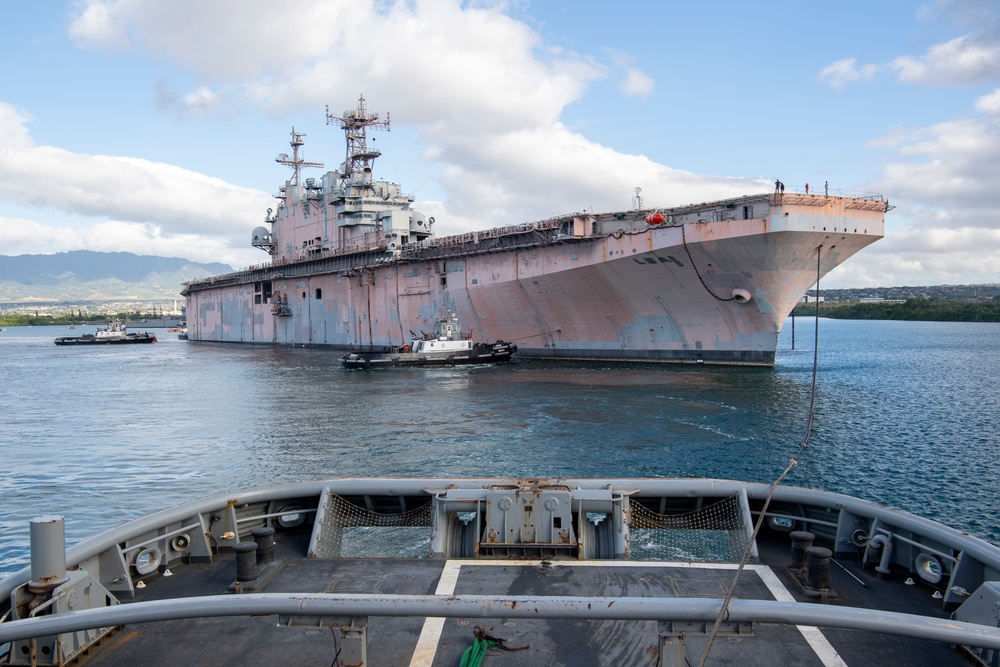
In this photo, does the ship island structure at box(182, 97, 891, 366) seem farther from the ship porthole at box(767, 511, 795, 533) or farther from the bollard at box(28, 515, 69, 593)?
the bollard at box(28, 515, 69, 593)

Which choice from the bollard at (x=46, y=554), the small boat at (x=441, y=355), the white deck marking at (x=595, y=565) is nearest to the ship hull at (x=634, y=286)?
the small boat at (x=441, y=355)

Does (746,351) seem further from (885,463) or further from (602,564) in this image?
(602,564)

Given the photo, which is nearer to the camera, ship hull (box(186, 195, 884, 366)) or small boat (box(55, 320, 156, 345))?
ship hull (box(186, 195, 884, 366))

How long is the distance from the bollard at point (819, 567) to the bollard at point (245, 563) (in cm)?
365

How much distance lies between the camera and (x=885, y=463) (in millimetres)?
13883

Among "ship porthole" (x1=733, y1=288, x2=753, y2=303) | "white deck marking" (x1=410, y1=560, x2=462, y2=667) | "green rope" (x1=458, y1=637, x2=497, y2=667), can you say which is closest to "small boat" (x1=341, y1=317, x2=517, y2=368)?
"ship porthole" (x1=733, y1=288, x2=753, y2=303)

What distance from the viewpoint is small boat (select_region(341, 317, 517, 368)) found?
30562mm

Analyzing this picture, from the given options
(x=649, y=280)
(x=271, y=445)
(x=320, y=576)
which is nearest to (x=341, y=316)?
(x=649, y=280)

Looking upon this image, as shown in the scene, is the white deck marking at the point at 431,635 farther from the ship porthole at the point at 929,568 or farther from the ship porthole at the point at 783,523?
the ship porthole at the point at 929,568

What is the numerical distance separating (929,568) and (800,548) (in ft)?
2.60

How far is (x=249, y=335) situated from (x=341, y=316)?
591 inches

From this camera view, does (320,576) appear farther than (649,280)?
No

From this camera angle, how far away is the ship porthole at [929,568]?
14.4 ft

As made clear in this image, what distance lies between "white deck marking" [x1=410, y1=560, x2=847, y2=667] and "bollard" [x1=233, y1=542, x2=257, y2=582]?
48.9 inches
